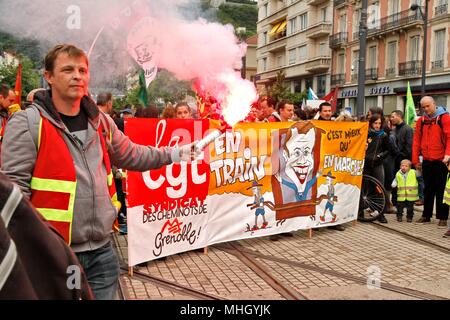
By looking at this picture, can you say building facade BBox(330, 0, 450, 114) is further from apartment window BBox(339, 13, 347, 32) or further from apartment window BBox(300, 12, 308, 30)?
apartment window BBox(300, 12, 308, 30)

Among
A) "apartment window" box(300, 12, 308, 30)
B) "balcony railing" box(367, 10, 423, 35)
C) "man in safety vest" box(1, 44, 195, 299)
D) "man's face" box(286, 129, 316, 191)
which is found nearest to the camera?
"man in safety vest" box(1, 44, 195, 299)

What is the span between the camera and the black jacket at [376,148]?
334 inches

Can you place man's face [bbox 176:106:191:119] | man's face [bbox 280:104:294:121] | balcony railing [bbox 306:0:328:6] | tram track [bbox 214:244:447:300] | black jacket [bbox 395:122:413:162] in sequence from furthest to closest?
balcony railing [bbox 306:0:328:6]
black jacket [bbox 395:122:413:162]
man's face [bbox 280:104:294:121]
man's face [bbox 176:106:191:119]
tram track [bbox 214:244:447:300]

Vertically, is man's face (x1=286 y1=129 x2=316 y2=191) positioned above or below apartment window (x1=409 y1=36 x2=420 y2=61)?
below

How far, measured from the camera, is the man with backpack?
→ 7.89m

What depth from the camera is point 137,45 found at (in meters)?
7.19

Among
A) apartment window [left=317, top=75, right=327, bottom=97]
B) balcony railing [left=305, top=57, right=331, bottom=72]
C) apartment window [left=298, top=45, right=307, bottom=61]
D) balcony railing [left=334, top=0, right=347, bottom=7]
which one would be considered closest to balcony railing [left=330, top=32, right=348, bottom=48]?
balcony railing [left=305, top=57, right=331, bottom=72]

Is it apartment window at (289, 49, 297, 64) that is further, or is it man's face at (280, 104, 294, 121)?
apartment window at (289, 49, 297, 64)

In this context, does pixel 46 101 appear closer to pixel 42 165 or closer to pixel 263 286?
pixel 42 165

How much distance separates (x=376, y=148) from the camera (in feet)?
27.8

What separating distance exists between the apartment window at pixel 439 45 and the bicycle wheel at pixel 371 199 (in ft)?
90.5

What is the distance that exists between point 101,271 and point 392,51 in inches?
1564
